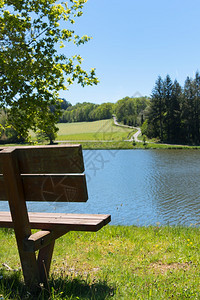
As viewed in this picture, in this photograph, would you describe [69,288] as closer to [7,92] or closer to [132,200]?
[7,92]

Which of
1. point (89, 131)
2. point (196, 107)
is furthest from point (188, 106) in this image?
point (89, 131)

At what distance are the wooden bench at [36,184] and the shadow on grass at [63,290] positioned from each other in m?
0.12

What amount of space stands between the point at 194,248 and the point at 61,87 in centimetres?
660

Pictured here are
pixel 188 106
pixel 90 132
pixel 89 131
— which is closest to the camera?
pixel 188 106

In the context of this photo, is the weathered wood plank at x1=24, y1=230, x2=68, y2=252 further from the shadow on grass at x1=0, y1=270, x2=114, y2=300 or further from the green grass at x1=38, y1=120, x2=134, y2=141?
the green grass at x1=38, y1=120, x2=134, y2=141

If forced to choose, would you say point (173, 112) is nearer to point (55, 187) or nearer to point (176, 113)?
point (176, 113)

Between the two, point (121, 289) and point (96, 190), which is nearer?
point (121, 289)

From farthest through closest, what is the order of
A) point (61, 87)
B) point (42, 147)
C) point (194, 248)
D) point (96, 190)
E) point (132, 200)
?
point (96, 190), point (132, 200), point (61, 87), point (194, 248), point (42, 147)

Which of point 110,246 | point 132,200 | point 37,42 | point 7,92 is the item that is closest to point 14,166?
point 110,246

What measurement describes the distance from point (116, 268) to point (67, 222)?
0.93 meters

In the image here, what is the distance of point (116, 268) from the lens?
11.0 feet

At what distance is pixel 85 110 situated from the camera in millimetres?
101938

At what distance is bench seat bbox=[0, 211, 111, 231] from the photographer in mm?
2750

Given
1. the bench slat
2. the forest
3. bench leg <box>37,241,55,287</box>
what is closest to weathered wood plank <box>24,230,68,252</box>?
bench leg <box>37,241,55,287</box>
